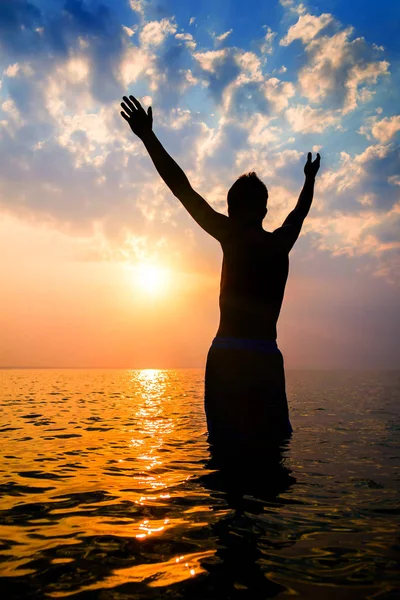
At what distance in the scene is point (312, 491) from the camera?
4594 millimetres

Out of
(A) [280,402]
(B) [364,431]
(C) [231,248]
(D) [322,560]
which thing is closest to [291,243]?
(C) [231,248]

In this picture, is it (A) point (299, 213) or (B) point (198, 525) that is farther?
(A) point (299, 213)

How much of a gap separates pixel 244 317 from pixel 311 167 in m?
2.68

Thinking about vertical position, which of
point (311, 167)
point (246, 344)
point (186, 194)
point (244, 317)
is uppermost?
point (311, 167)

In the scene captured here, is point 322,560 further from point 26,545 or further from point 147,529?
point 26,545

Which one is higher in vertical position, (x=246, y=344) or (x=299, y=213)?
(x=299, y=213)

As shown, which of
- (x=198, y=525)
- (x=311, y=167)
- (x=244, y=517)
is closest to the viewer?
(x=198, y=525)

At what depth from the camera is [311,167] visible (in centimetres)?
580

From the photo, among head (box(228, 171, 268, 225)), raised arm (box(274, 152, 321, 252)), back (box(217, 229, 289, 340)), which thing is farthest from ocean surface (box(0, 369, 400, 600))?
head (box(228, 171, 268, 225))

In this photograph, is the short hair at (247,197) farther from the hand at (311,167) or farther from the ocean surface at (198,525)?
the ocean surface at (198,525)

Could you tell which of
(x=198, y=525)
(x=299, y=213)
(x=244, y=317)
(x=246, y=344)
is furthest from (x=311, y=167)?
(x=198, y=525)

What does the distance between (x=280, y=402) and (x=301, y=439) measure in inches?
195

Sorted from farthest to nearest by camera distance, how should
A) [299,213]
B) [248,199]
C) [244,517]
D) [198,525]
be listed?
1. [299,213]
2. [248,199]
3. [244,517]
4. [198,525]

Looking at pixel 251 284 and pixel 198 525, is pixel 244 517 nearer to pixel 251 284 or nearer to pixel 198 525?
pixel 198 525
